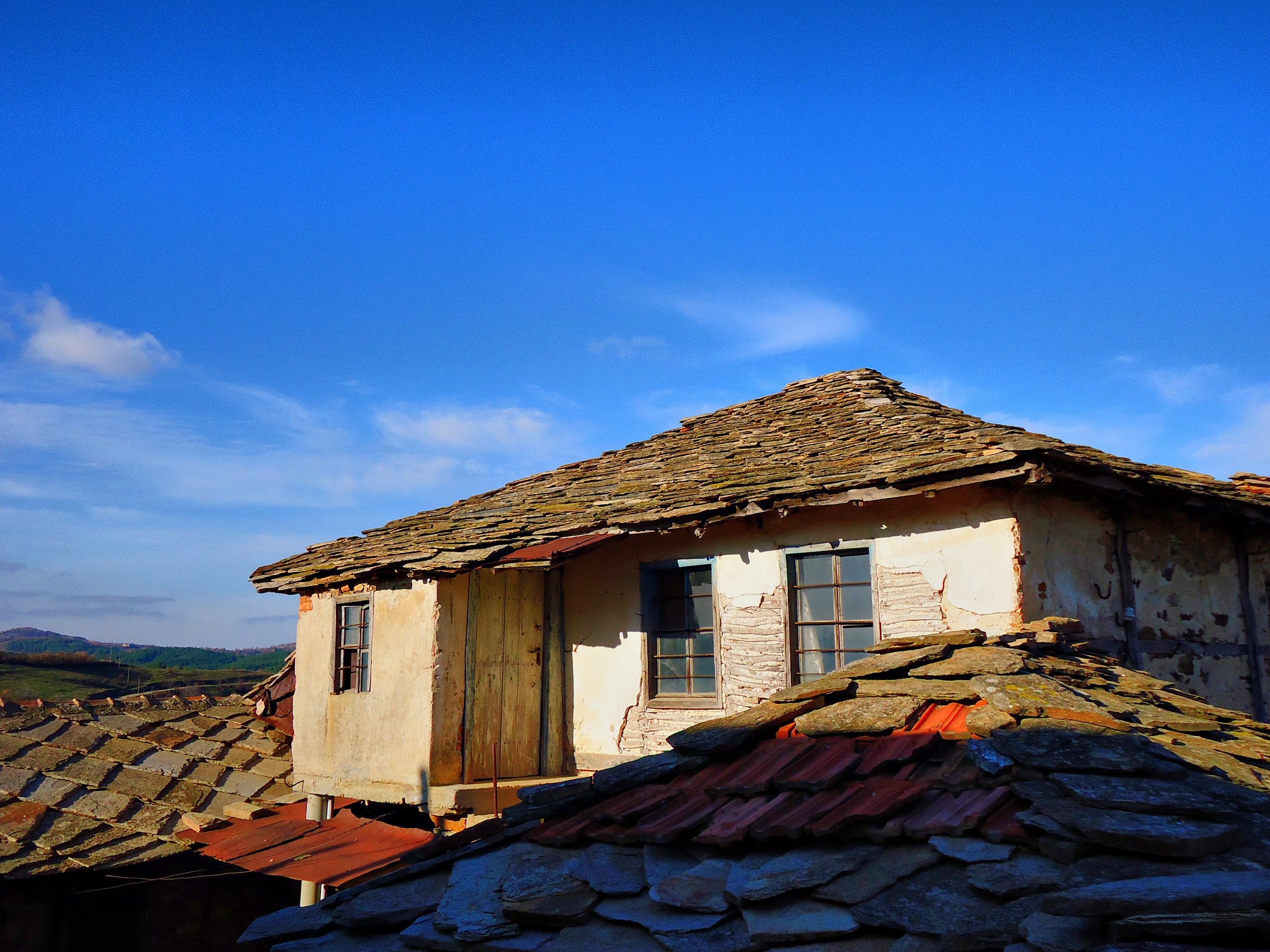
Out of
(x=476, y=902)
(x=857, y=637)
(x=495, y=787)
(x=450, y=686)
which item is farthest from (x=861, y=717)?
(x=450, y=686)

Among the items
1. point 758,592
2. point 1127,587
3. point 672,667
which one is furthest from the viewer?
point 672,667

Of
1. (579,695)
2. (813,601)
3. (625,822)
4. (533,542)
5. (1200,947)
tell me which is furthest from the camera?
(579,695)

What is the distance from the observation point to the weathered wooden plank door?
410 inches

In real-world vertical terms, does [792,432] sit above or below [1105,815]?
above

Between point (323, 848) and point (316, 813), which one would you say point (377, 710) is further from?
point (316, 813)

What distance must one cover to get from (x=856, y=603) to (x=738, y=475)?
5.93ft

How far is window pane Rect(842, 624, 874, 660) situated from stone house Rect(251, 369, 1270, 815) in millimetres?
23

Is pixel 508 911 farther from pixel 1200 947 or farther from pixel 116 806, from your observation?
pixel 116 806

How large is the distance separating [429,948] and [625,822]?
1.17 metres

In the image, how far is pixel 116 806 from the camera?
12.0 metres

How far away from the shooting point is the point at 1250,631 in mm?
9391

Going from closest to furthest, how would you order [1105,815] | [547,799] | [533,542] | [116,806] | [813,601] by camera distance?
[1105,815], [547,799], [813,601], [533,542], [116,806]

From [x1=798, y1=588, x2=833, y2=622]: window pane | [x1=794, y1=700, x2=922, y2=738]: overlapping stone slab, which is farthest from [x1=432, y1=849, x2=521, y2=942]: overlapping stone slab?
[x1=798, y1=588, x2=833, y2=622]: window pane

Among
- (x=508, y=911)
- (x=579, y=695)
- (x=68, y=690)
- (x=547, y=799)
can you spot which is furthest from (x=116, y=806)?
(x=68, y=690)
